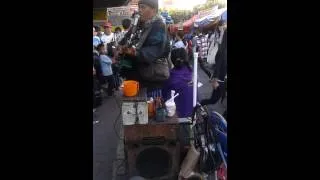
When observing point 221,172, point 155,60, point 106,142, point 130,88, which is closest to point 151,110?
point 130,88

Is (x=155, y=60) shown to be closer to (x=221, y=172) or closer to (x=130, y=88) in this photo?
(x=130, y=88)

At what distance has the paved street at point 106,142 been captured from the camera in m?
4.39

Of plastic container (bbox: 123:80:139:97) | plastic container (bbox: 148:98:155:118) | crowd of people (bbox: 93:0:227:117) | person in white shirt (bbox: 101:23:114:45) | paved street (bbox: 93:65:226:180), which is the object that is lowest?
paved street (bbox: 93:65:226:180)

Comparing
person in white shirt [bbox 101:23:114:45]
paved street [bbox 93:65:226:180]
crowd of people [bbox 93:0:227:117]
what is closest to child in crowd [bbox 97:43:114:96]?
paved street [bbox 93:65:226:180]

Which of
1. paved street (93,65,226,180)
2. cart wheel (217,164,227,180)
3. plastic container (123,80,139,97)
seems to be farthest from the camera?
paved street (93,65,226,180)

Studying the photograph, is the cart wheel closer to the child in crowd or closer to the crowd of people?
the crowd of people

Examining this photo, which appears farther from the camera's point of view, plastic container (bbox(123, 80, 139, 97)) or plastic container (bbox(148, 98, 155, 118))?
plastic container (bbox(123, 80, 139, 97))

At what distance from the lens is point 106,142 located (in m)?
5.40

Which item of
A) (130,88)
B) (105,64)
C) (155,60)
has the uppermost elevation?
(105,64)

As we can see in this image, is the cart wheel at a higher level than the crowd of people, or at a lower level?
lower

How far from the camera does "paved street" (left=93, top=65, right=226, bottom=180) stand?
439 centimetres

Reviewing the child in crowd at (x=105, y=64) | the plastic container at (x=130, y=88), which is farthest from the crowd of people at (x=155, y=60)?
the child in crowd at (x=105, y=64)

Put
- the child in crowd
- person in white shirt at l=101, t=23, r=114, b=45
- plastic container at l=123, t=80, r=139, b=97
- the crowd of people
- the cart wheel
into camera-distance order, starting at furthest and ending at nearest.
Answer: person in white shirt at l=101, t=23, r=114, b=45 < the child in crowd < plastic container at l=123, t=80, r=139, b=97 < the crowd of people < the cart wheel
